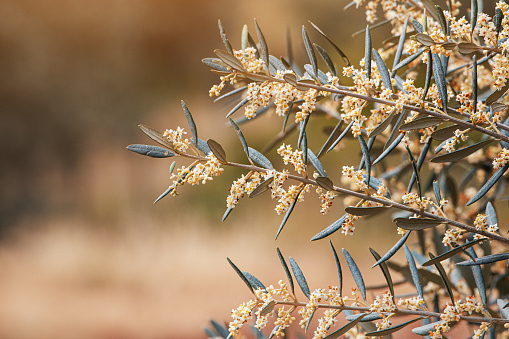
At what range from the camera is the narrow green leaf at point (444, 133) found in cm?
22

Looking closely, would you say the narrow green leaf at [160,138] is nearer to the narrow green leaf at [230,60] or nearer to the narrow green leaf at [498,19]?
the narrow green leaf at [230,60]

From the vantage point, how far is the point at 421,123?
0.21 meters

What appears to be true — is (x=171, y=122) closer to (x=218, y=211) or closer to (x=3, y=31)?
(x=218, y=211)

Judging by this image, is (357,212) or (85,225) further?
(85,225)

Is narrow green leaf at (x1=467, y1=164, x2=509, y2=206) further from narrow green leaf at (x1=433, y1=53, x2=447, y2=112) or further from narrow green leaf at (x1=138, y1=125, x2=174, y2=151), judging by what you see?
narrow green leaf at (x1=138, y1=125, x2=174, y2=151)

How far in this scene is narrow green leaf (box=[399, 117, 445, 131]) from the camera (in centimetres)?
21

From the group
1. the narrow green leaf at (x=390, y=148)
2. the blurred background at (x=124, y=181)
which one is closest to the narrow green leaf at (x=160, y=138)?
the narrow green leaf at (x=390, y=148)

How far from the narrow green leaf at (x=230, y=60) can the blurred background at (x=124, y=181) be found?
1.45 metres

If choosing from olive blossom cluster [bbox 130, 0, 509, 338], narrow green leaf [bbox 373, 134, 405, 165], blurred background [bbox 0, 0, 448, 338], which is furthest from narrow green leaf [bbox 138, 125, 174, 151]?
blurred background [bbox 0, 0, 448, 338]

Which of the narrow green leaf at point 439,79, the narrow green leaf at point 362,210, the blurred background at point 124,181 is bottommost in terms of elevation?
the narrow green leaf at point 362,210

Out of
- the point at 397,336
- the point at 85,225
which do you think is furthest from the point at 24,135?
the point at 397,336

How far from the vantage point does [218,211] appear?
1.76 metres

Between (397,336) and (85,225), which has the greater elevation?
(85,225)

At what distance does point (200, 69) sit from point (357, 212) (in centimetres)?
169
